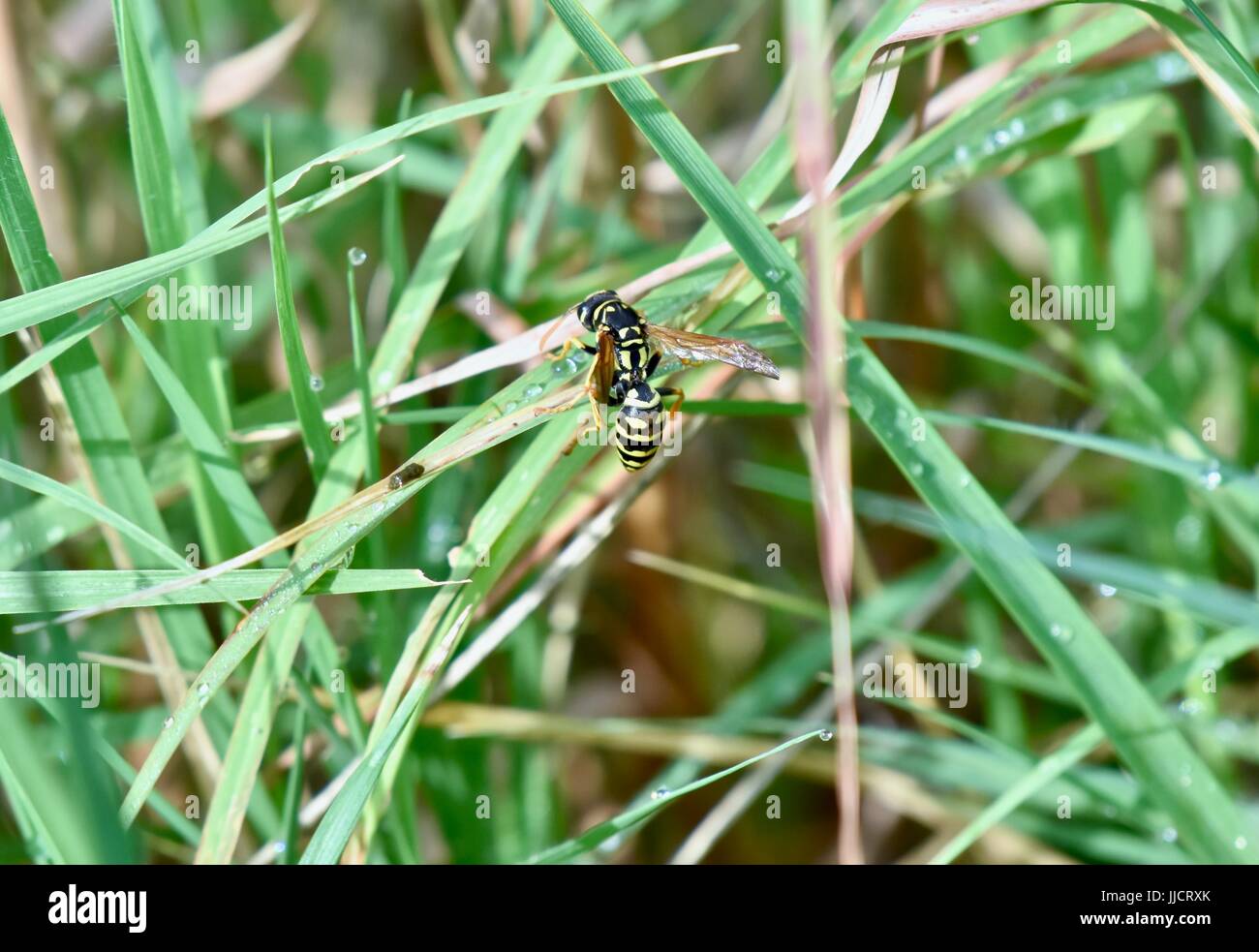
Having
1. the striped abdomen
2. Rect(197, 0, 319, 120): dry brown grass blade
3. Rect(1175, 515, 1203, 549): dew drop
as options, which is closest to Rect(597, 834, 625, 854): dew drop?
the striped abdomen

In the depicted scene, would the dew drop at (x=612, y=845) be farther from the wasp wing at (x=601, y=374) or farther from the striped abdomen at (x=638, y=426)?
the wasp wing at (x=601, y=374)

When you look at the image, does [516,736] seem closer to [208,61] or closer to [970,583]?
[970,583]

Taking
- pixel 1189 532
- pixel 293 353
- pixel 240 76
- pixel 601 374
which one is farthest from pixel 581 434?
pixel 1189 532

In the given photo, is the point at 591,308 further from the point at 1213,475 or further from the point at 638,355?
the point at 1213,475

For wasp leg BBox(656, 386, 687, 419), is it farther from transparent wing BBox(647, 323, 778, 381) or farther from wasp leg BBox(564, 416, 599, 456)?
wasp leg BBox(564, 416, 599, 456)

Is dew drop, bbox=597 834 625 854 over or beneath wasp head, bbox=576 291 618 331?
beneath

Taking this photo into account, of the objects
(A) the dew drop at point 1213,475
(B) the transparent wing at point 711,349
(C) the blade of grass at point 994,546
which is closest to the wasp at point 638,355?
(B) the transparent wing at point 711,349
